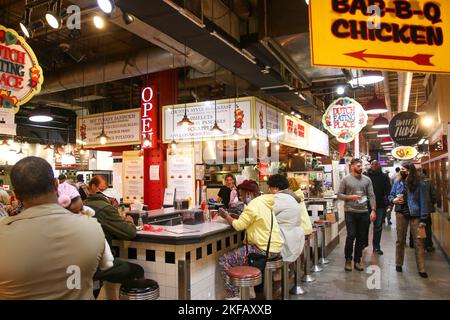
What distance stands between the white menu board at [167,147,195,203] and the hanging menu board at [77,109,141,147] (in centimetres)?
99

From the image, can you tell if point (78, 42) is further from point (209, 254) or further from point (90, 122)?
point (209, 254)

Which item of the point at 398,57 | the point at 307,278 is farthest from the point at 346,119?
the point at 398,57

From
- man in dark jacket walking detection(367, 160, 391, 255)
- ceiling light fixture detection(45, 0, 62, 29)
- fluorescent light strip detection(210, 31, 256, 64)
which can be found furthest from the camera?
man in dark jacket walking detection(367, 160, 391, 255)

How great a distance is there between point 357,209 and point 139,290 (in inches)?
173

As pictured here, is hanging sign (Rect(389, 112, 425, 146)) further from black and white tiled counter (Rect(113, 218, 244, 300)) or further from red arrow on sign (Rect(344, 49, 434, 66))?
black and white tiled counter (Rect(113, 218, 244, 300))

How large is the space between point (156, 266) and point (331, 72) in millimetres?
5711

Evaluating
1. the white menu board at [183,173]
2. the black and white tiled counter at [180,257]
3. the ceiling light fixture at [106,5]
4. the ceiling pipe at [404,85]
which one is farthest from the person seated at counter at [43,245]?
the ceiling pipe at [404,85]

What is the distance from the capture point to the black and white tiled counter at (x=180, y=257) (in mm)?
3568

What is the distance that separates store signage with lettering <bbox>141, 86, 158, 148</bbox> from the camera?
8188mm

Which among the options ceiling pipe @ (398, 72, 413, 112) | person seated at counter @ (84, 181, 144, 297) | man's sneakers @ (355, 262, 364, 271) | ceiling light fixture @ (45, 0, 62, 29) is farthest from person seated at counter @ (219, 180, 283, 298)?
ceiling pipe @ (398, 72, 413, 112)

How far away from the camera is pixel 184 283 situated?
11.3 ft
